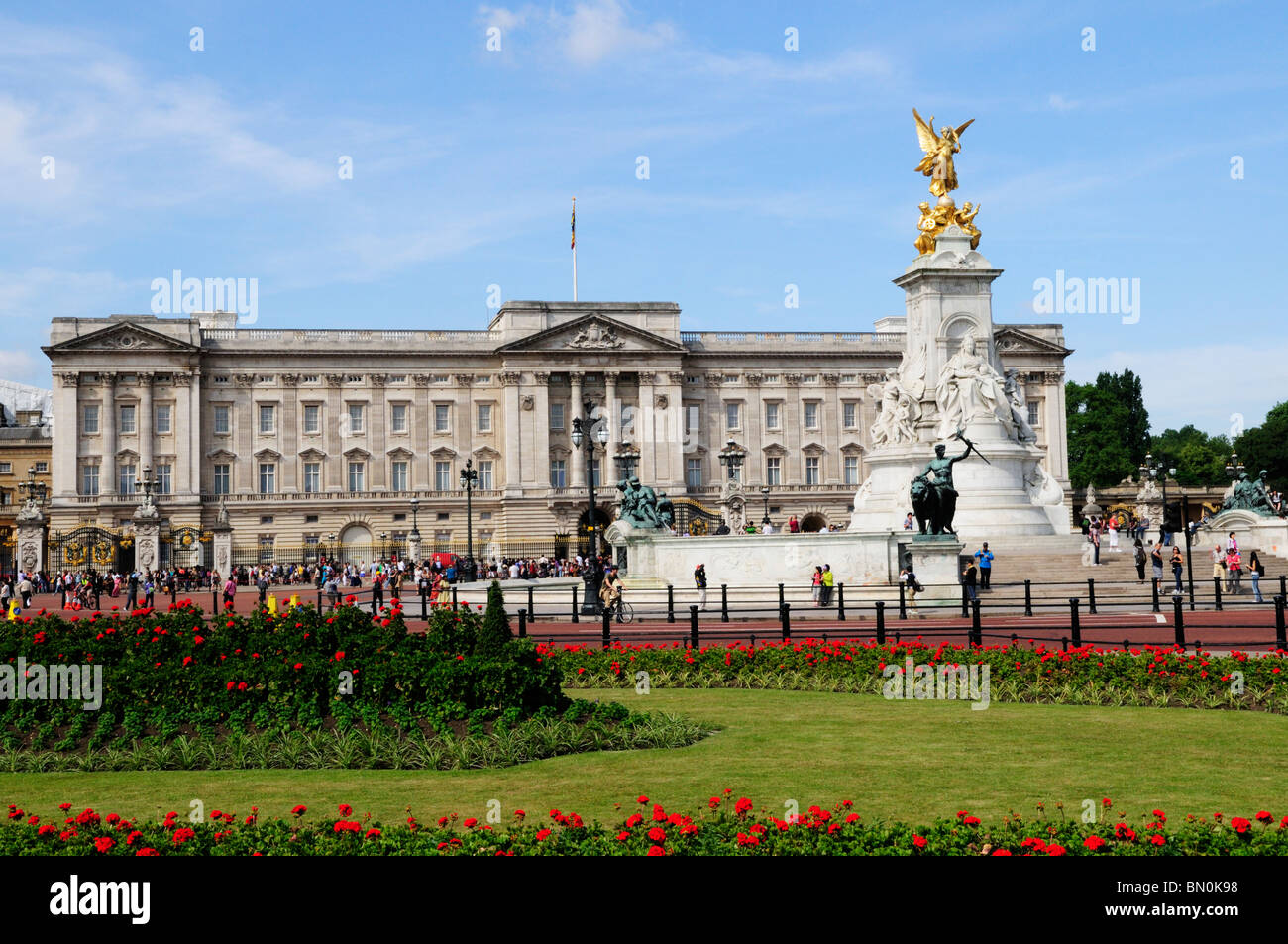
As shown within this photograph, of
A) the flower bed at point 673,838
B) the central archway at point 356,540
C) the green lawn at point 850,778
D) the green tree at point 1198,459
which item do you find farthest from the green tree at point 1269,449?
the flower bed at point 673,838

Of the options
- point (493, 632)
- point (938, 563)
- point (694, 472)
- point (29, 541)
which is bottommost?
point (493, 632)

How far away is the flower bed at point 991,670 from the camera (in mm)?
15211

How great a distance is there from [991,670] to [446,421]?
78.4 meters

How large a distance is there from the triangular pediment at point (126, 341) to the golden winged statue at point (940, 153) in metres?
58.5

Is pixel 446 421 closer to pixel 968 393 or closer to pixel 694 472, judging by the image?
pixel 694 472

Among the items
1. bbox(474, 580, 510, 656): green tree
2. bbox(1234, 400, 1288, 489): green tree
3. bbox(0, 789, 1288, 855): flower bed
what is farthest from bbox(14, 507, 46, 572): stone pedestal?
bbox(1234, 400, 1288, 489): green tree

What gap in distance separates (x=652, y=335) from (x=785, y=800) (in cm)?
8333

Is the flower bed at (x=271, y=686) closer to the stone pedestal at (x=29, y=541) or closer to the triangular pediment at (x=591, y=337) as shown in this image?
the stone pedestal at (x=29, y=541)

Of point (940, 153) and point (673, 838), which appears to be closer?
point (673, 838)

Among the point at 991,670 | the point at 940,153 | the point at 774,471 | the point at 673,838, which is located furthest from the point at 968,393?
the point at 774,471

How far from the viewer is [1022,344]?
97688mm
